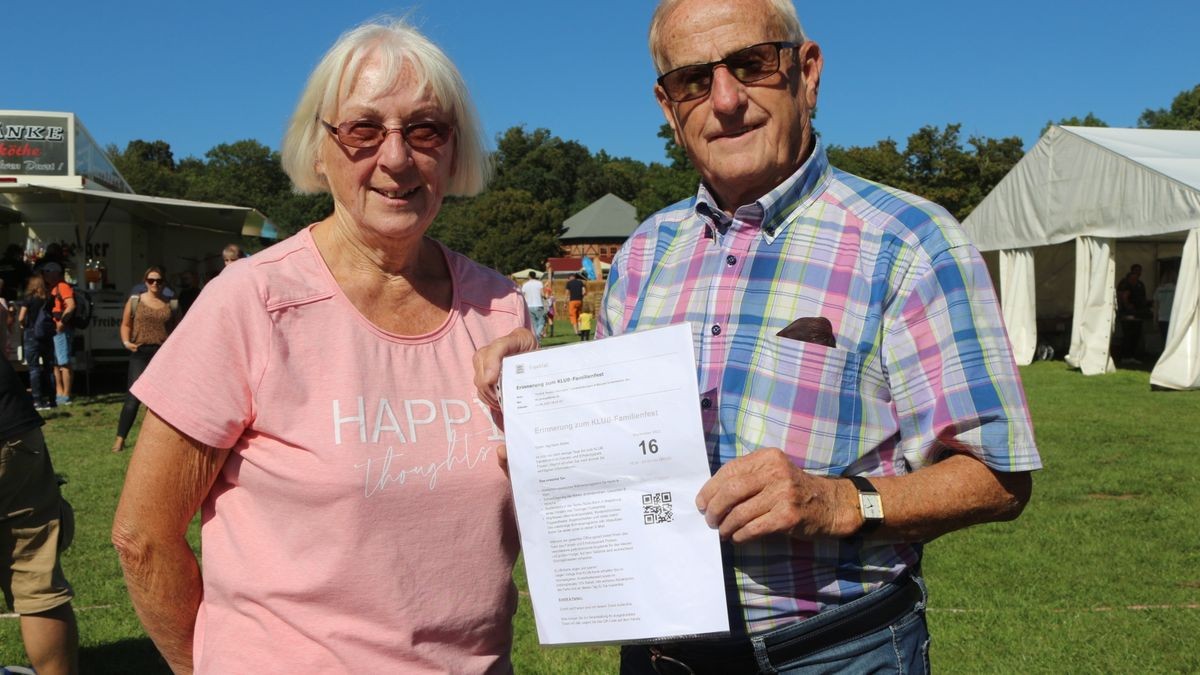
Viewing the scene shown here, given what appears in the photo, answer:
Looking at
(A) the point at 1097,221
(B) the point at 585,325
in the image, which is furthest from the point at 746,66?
(B) the point at 585,325

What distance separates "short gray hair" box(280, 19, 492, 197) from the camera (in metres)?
2.25

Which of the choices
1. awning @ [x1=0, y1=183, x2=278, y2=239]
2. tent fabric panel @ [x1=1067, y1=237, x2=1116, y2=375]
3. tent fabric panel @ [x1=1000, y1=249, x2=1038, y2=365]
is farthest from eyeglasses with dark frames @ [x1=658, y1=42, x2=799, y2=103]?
tent fabric panel @ [x1=1000, y1=249, x2=1038, y2=365]

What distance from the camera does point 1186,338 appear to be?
51.0 ft

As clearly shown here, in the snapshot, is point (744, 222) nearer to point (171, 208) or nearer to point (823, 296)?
point (823, 296)

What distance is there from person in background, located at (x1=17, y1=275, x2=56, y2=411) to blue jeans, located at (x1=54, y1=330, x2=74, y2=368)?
1.89ft

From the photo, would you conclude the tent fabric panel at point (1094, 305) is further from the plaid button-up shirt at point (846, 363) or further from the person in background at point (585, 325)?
the plaid button-up shirt at point (846, 363)

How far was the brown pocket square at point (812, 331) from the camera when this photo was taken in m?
1.92

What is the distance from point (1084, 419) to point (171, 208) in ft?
50.9

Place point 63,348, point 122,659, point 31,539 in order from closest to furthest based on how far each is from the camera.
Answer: point 31,539, point 122,659, point 63,348

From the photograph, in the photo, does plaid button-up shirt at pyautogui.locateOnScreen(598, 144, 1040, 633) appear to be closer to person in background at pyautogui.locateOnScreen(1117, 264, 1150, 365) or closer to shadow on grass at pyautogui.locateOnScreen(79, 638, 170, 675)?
shadow on grass at pyautogui.locateOnScreen(79, 638, 170, 675)

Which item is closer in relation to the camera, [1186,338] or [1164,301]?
[1186,338]

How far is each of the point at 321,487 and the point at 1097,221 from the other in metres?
18.9

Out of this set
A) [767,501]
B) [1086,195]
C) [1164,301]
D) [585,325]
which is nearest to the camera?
[767,501]

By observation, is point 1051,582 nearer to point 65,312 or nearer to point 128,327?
point 128,327
